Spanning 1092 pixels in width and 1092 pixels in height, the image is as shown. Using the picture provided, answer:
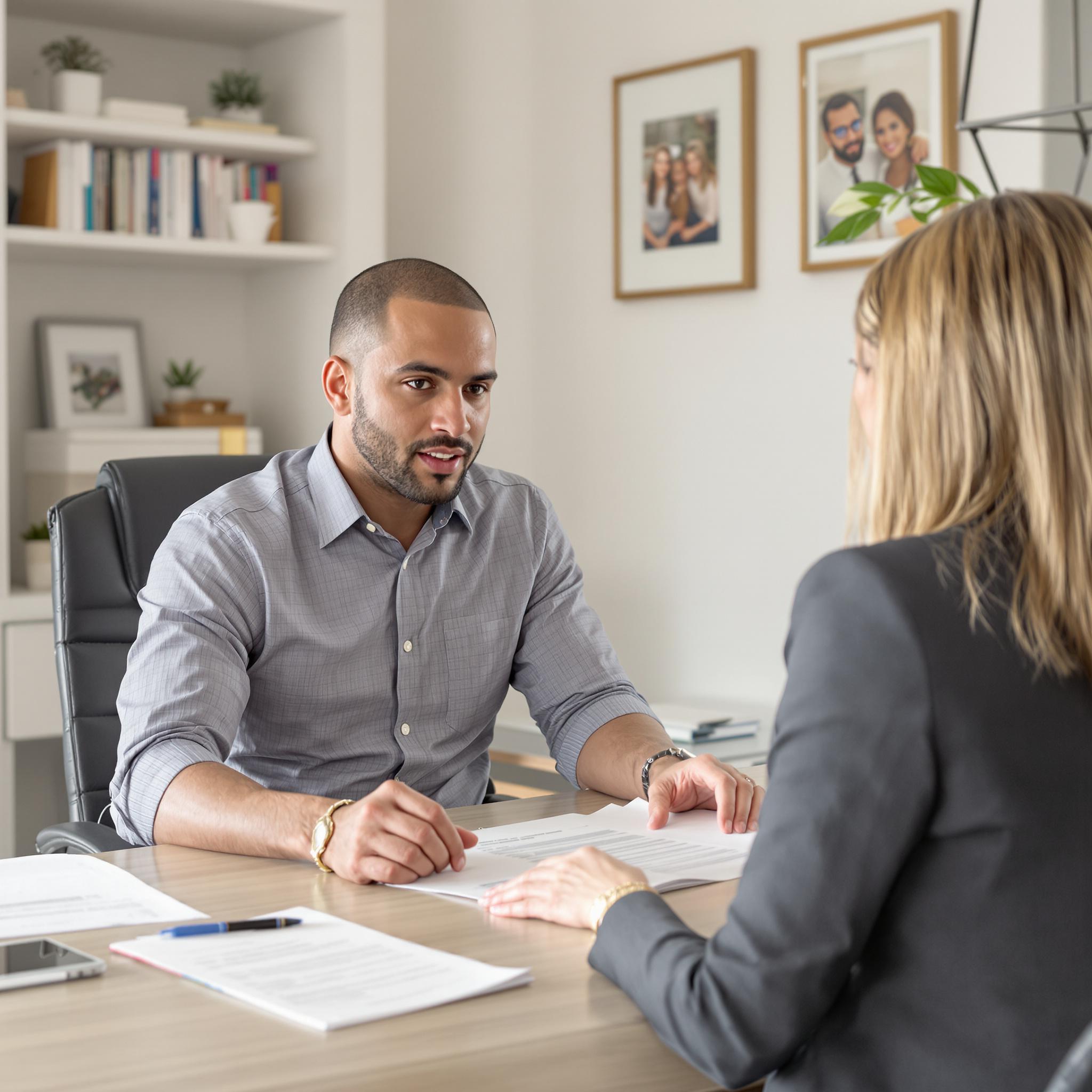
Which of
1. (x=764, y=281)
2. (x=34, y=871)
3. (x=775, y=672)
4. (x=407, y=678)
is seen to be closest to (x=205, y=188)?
(x=764, y=281)

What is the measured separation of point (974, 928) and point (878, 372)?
337mm

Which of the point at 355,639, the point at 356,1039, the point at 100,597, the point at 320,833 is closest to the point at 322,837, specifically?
the point at 320,833

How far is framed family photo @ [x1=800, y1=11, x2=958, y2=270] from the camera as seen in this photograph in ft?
9.64

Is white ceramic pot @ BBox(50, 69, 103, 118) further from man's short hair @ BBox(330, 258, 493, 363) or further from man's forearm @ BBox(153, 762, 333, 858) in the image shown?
man's forearm @ BBox(153, 762, 333, 858)

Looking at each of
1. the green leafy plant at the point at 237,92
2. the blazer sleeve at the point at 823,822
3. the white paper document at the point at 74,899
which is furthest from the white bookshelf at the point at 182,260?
the blazer sleeve at the point at 823,822

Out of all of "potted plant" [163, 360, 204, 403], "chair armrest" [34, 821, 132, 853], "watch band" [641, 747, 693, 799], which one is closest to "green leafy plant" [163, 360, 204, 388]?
"potted plant" [163, 360, 204, 403]

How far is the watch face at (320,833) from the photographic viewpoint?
1.30 m

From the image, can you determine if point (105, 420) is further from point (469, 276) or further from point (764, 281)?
point (764, 281)

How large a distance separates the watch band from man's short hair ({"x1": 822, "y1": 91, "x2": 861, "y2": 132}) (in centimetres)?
189

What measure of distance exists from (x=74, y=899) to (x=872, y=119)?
244 cm

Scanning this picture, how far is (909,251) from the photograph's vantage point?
0.91 m

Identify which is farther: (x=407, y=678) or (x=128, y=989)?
(x=407, y=678)

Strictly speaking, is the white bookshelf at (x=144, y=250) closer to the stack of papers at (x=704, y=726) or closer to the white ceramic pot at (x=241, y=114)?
the white ceramic pot at (x=241, y=114)

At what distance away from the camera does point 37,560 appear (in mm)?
3244
